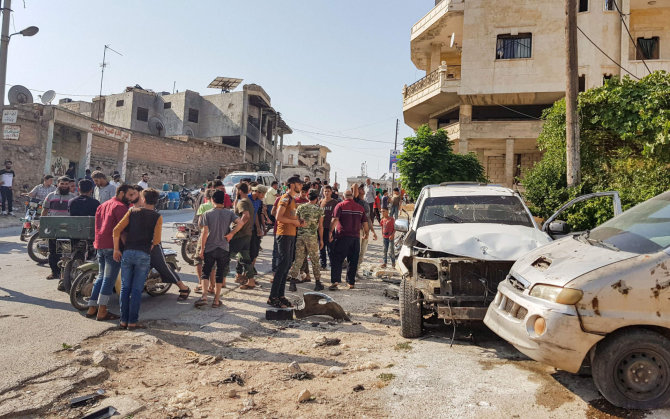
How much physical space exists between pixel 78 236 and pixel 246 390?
438 centimetres

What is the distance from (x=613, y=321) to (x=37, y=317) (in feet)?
20.3

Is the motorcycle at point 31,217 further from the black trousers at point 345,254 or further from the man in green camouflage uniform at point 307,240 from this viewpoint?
the black trousers at point 345,254

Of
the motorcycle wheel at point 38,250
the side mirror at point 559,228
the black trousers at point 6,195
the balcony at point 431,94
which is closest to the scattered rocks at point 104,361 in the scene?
the side mirror at point 559,228

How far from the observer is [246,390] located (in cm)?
387

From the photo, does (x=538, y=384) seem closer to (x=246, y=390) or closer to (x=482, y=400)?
(x=482, y=400)

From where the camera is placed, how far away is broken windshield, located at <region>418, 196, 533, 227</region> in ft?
20.3

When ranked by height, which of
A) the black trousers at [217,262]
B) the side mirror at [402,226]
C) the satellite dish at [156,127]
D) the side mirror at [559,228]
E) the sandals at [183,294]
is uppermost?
the satellite dish at [156,127]

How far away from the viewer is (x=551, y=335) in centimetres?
349

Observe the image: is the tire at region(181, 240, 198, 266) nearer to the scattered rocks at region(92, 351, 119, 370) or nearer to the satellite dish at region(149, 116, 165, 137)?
the scattered rocks at region(92, 351, 119, 370)

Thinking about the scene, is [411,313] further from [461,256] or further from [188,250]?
[188,250]

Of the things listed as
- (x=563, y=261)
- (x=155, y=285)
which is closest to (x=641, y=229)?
(x=563, y=261)

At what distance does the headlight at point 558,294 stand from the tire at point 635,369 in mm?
434

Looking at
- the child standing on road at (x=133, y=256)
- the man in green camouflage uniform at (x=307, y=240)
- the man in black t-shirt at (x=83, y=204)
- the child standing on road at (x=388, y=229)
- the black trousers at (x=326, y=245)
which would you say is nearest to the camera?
the child standing on road at (x=133, y=256)

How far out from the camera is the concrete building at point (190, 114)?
3950 centimetres
